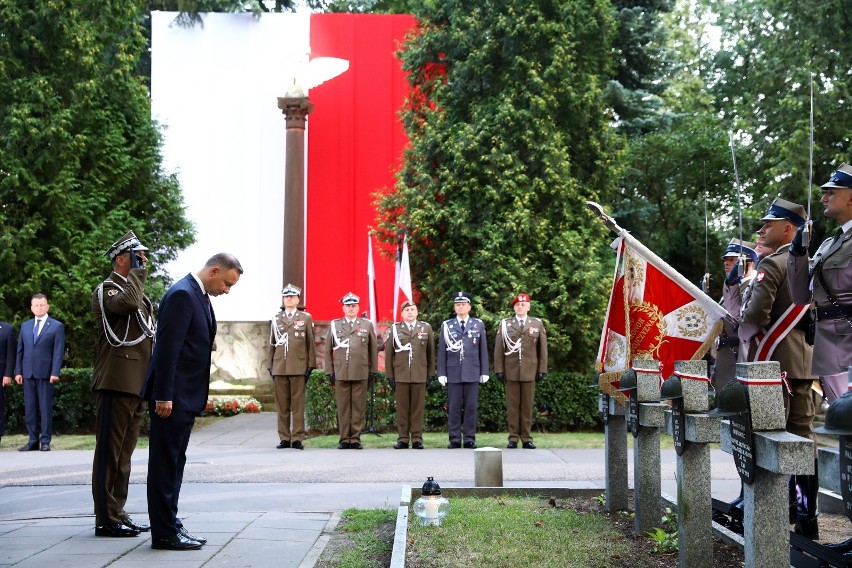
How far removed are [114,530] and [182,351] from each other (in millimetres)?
1473

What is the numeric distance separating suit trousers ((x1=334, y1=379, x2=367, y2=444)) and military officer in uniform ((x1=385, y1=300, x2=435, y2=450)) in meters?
0.52

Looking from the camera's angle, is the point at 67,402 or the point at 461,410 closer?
the point at 461,410

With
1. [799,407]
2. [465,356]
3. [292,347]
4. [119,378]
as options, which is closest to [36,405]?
[292,347]

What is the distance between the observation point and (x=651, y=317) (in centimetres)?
742

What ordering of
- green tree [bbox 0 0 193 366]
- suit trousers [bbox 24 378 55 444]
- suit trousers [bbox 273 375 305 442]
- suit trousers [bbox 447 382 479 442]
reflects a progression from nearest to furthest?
suit trousers [bbox 273 375 305 442] → suit trousers [bbox 447 382 479 442] → suit trousers [bbox 24 378 55 444] → green tree [bbox 0 0 193 366]

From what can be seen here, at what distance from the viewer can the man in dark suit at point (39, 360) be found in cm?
1494

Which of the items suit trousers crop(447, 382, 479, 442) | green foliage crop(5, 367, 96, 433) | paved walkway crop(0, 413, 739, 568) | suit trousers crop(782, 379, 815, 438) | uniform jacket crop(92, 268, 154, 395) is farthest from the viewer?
green foliage crop(5, 367, 96, 433)

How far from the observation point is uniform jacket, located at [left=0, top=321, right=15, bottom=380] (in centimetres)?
1485

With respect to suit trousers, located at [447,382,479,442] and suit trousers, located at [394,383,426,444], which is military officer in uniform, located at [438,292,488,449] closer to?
suit trousers, located at [447,382,479,442]

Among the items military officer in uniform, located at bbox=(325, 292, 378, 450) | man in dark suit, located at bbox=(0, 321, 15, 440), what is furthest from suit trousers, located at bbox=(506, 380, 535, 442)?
man in dark suit, located at bbox=(0, 321, 15, 440)

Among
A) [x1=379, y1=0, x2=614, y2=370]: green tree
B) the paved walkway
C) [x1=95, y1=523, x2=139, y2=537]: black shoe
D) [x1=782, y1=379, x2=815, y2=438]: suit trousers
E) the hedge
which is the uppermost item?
[x1=379, y1=0, x2=614, y2=370]: green tree

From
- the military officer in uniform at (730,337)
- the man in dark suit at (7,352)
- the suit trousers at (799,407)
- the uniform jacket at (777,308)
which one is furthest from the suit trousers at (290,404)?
the suit trousers at (799,407)

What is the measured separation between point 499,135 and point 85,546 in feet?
44.6

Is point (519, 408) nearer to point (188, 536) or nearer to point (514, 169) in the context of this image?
point (514, 169)
